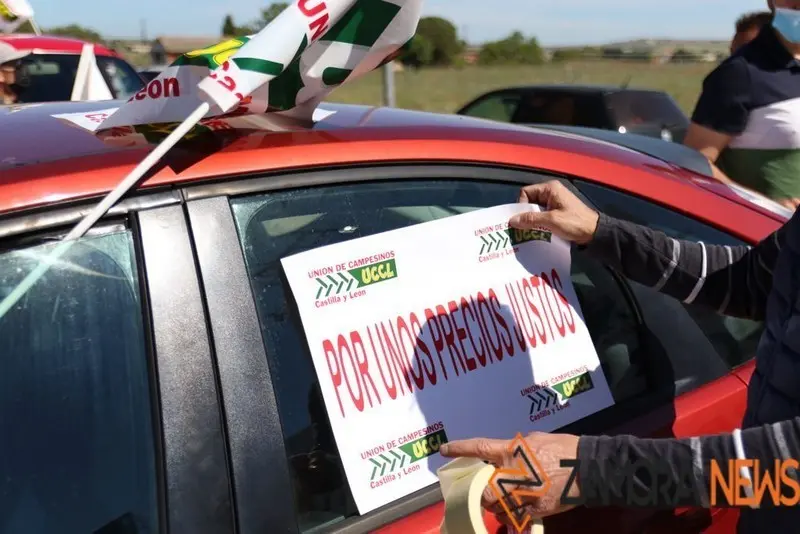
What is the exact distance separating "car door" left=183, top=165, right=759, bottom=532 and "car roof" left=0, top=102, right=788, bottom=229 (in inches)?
1.3

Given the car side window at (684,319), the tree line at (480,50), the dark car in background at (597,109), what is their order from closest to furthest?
the car side window at (684,319)
the dark car in background at (597,109)
the tree line at (480,50)

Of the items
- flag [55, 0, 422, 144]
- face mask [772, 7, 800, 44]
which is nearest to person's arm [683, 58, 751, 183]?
face mask [772, 7, 800, 44]

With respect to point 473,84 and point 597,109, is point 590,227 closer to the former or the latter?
point 597,109

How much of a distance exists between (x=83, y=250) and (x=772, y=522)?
1233 millimetres

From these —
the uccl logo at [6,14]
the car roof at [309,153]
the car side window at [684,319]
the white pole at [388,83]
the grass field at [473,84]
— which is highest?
the grass field at [473,84]

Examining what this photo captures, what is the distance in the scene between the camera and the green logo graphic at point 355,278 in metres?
1.25

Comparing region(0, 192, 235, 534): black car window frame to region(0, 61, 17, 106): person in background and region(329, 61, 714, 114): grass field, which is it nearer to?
region(0, 61, 17, 106): person in background

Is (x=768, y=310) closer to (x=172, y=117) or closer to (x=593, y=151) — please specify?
(x=593, y=151)

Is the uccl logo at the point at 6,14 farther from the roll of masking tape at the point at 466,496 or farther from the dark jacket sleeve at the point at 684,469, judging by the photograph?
the dark jacket sleeve at the point at 684,469

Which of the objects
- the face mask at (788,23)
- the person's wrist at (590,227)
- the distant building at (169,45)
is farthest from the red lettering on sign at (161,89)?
the distant building at (169,45)

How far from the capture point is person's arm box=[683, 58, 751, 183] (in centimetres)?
284

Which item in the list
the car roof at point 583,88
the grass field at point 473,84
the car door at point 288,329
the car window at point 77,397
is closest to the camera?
the car window at point 77,397

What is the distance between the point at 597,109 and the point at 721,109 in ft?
12.1

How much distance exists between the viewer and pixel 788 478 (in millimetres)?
1091
